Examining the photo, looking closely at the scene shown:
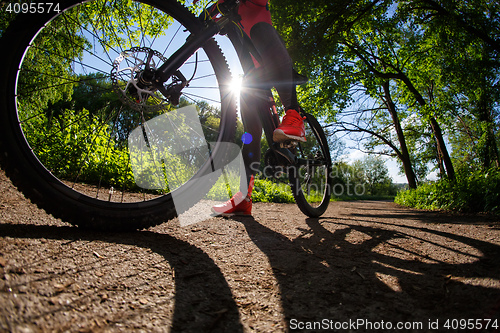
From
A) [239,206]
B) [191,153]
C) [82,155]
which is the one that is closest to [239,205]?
[239,206]

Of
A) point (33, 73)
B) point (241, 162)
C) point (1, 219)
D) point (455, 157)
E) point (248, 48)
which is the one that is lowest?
point (1, 219)

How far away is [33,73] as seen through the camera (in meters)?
1.37

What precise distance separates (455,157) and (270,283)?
1222 inches

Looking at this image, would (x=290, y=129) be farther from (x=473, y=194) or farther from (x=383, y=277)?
(x=473, y=194)

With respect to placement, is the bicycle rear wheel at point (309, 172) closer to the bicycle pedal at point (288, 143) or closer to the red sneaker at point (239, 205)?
the bicycle pedal at point (288, 143)

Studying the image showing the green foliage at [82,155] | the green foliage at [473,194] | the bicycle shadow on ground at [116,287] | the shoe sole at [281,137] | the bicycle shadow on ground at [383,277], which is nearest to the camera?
the bicycle shadow on ground at [116,287]

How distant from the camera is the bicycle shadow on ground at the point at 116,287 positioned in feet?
2.11

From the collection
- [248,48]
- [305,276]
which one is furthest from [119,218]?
[248,48]

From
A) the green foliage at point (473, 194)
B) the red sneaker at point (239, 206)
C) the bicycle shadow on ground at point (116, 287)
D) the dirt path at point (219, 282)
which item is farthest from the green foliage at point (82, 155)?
the green foliage at point (473, 194)

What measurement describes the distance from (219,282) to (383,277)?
0.70 meters

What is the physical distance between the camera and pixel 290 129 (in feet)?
6.88

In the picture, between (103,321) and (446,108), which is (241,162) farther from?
(446,108)

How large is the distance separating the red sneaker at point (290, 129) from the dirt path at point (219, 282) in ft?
2.88

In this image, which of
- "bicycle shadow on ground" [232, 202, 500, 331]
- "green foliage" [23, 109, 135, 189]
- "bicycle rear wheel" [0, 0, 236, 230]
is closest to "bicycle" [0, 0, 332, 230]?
"bicycle rear wheel" [0, 0, 236, 230]
